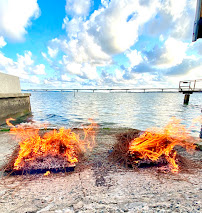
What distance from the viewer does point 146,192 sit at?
111 inches

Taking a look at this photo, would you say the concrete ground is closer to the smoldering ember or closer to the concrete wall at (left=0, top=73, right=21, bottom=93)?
the smoldering ember

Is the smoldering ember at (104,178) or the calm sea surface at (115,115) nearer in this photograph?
the smoldering ember at (104,178)

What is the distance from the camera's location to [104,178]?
10.9 feet

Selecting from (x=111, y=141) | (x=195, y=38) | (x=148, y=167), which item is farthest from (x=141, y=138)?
(x=195, y=38)

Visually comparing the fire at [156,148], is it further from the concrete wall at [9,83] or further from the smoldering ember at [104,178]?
the concrete wall at [9,83]

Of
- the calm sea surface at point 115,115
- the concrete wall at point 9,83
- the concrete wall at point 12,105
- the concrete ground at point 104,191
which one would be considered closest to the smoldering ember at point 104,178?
the concrete ground at point 104,191

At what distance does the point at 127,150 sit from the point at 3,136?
6487 mm

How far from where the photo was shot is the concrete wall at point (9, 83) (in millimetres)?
10824

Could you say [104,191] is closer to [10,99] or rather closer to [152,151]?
[152,151]

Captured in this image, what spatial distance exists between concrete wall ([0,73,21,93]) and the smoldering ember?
28.5 feet

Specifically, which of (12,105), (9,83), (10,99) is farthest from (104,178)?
(9,83)

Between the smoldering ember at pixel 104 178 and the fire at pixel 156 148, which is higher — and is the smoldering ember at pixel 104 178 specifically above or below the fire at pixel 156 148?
below

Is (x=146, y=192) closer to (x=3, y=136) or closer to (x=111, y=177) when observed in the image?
(x=111, y=177)

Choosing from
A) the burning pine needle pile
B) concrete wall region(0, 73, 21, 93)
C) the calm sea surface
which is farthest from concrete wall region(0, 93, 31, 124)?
the burning pine needle pile
